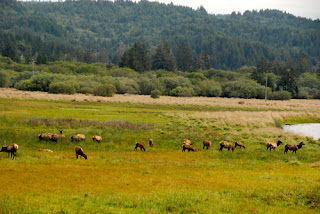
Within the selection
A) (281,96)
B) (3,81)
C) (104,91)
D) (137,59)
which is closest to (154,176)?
(104,91)

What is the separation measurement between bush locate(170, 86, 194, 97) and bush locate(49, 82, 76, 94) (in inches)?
1525

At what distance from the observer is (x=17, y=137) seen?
3044 centimetres

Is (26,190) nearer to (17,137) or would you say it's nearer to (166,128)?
(17,137)

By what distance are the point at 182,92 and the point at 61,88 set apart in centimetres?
4281

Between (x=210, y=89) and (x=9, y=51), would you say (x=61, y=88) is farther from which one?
(x=9, y=51)

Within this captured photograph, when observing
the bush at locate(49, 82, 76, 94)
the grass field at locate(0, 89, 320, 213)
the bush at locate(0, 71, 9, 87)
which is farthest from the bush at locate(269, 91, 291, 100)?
the bush at locate(0, 71, 9, 87)

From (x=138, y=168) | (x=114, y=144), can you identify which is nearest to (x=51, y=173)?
(x=138, y=168)

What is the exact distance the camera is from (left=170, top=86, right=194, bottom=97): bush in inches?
4712

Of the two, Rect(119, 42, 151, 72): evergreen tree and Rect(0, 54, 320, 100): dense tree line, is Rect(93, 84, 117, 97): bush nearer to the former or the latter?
Rect(0, 54, 320, 100): dense tree line

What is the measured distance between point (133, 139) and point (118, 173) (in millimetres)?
14761

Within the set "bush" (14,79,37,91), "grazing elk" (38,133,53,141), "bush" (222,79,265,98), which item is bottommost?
"grazing elk" (38,133,53,141)

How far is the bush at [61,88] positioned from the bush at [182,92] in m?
38.7

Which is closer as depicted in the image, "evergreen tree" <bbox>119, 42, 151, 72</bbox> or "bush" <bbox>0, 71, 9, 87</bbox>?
"bush" <bbox>0, 71, 9, 87</bbox>

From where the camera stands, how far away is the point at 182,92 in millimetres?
120375
